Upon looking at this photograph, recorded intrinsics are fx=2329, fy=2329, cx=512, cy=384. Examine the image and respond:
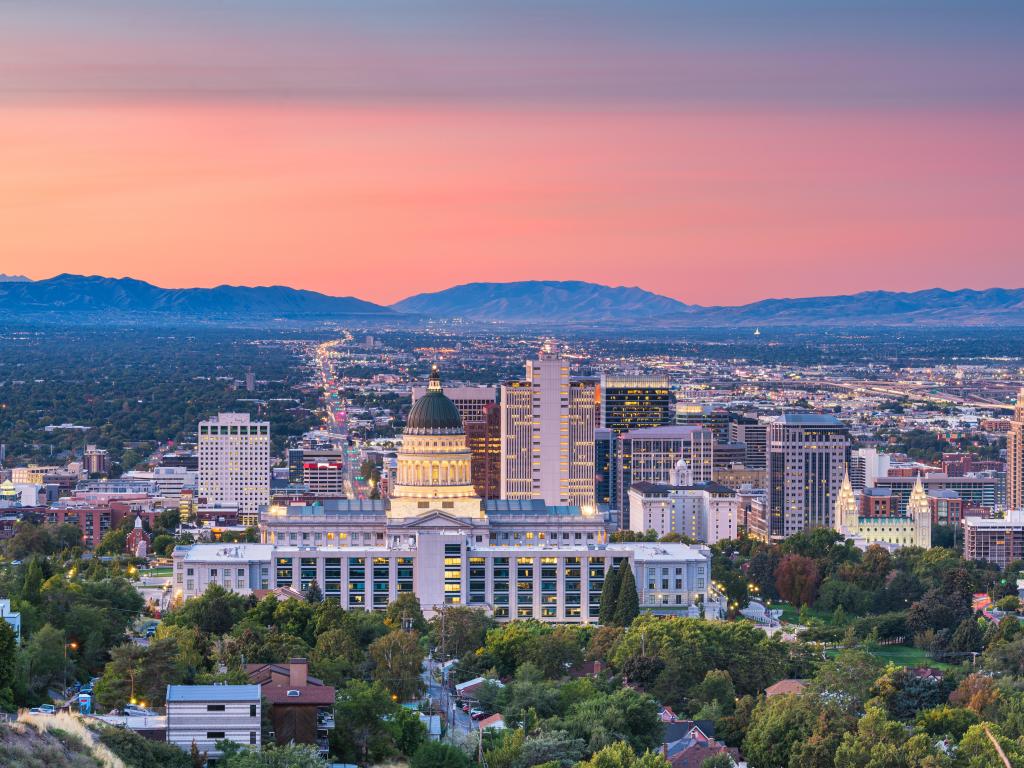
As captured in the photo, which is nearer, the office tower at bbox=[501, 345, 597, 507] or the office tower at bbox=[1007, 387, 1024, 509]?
the office tower at bbox=[501, 345, 597, 507]

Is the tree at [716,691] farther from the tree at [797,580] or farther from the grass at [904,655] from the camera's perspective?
the tree at [797,580]

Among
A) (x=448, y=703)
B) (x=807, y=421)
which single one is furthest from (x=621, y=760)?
(x=807, y=421)

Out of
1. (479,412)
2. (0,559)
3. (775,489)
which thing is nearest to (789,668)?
(0,559)

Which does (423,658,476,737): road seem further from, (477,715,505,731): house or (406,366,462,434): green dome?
(406,366,462,434): green dome

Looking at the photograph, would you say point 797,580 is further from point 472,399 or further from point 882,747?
point 472,399

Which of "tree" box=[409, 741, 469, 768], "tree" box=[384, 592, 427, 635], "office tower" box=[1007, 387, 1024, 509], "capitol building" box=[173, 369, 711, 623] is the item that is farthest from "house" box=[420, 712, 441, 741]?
"office tower" box=[1007, 387, 1024, 509]

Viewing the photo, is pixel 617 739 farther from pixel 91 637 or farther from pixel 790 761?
pixel 91 637

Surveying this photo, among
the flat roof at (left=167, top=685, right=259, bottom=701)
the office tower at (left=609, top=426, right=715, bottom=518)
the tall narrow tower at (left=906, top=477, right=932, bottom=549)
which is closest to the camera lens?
the flat roof at (left=167, top=685, right=259, bottom=701)
